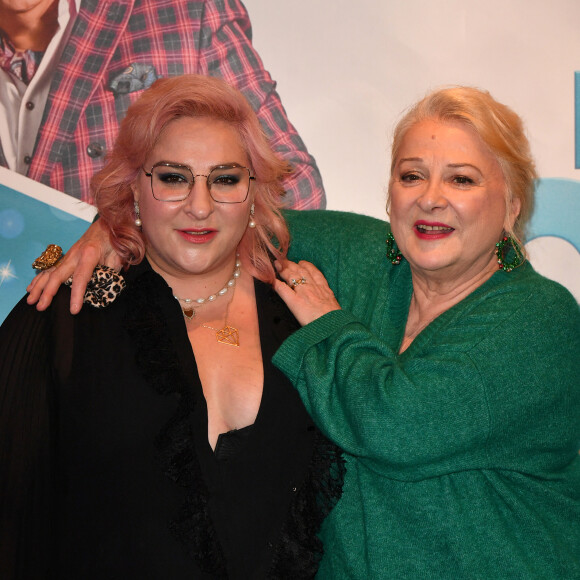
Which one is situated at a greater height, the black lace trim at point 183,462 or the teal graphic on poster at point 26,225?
the teal graphic on poster at point 26,225

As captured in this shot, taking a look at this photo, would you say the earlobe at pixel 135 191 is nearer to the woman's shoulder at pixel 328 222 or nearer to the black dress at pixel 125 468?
the black dress at pixel 125 468

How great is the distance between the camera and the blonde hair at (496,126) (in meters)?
1.71

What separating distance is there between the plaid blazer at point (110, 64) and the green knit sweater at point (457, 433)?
3.84 ft

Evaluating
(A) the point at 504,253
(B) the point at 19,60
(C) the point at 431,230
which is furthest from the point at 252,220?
(B) the point at 19,60

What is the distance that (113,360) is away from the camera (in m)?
1.63

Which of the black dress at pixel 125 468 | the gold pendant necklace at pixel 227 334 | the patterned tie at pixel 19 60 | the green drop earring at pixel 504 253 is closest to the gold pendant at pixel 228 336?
the gold pendant necklace at pixel 227 334

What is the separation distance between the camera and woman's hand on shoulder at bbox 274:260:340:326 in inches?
70.8

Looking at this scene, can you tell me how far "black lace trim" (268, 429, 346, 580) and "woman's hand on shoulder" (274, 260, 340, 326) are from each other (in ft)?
1.13

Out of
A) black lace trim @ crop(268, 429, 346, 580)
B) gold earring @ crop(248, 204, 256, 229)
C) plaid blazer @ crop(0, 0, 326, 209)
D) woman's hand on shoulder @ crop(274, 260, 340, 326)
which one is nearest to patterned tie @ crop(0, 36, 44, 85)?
plaid blazer @ crop(0, 0, 326, 209)

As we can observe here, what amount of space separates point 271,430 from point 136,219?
660mm

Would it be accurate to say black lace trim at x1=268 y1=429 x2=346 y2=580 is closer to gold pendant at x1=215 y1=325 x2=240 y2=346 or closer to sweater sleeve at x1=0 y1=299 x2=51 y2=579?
gold pendant at x1=215 y1=325 x2=240 y2=346

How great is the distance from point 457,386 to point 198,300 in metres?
0.73

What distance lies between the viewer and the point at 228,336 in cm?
→ 182

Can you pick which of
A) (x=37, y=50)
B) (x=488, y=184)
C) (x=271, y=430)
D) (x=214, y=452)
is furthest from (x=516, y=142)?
(x=37, y=50)
